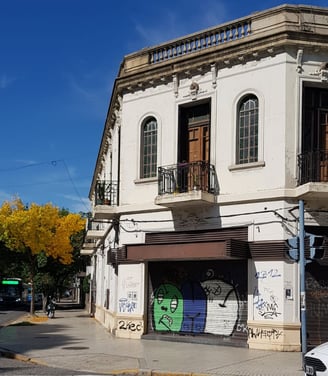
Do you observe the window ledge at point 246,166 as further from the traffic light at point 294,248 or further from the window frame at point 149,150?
the traffic light at point 294,248

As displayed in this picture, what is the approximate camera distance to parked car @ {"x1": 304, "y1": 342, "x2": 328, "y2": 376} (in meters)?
8.85

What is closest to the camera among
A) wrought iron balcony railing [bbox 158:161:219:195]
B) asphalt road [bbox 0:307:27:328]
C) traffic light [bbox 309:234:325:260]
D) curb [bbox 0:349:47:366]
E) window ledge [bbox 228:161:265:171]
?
traffic light [bbox 309:234:325:260]

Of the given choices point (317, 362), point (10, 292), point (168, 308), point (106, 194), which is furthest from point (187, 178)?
point (10, 292)

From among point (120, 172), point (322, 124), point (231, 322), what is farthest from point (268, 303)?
point (120, 172)

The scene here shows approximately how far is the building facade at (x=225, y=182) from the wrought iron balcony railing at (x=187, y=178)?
4 centimetres

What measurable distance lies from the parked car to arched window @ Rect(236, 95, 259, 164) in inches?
368

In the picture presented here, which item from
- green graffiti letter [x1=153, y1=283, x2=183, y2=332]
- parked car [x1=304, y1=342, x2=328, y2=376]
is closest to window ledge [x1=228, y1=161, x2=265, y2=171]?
green graffiti letter [x1=153, y1=283, x2=183, y2=332]

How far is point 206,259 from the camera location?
1869 cm

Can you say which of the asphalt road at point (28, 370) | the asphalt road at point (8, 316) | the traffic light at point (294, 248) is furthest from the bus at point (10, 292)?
the traffic light at point (294, 248)

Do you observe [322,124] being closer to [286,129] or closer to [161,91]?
[286,129]

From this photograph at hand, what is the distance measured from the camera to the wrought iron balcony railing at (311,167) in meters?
17.2

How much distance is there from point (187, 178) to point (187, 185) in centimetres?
24

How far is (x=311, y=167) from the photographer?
56.4 ft

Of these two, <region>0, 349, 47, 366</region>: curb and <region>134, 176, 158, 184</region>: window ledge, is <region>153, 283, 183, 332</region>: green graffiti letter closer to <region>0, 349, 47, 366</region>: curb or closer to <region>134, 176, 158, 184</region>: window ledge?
<region>134, 176, 158, 184</region>: window ledge
